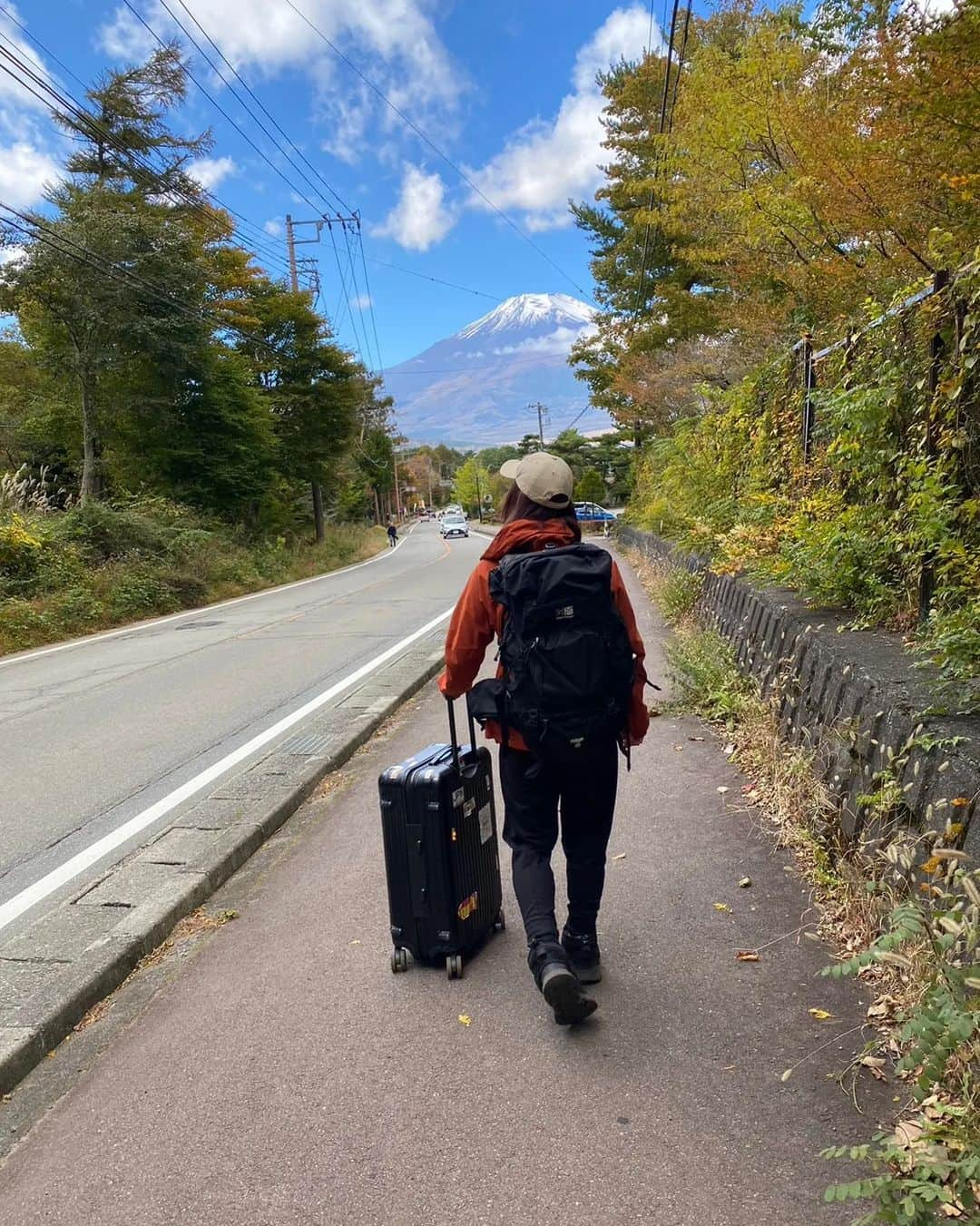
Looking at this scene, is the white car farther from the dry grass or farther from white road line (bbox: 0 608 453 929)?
the dry grass

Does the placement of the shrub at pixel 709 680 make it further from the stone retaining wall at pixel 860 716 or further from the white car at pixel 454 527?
the white car at pixel 454 527

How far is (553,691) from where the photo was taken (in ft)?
8.66

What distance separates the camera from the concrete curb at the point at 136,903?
9.77 feet

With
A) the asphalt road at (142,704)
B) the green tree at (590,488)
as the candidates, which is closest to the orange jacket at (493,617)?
the asphalt road at (142,704)

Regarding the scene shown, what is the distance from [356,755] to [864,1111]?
4342 mm

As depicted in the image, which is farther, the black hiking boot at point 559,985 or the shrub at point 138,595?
the shrub at point 138,595

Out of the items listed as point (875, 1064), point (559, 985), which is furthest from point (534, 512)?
point (875, 1064)

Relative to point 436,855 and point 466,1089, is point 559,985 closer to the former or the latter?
point 466,1089

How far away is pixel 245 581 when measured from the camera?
71.0 feet

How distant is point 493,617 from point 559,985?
117 cm

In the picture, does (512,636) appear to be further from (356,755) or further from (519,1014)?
Result: (356,755)

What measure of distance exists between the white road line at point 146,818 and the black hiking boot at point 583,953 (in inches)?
101

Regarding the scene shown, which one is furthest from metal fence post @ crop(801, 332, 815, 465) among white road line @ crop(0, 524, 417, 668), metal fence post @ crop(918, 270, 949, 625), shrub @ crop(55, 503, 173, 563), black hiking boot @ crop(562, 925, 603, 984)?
shrub @ crop(55, 503, 173, 563)

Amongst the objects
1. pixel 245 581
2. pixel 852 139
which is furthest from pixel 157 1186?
pixel 245 581
